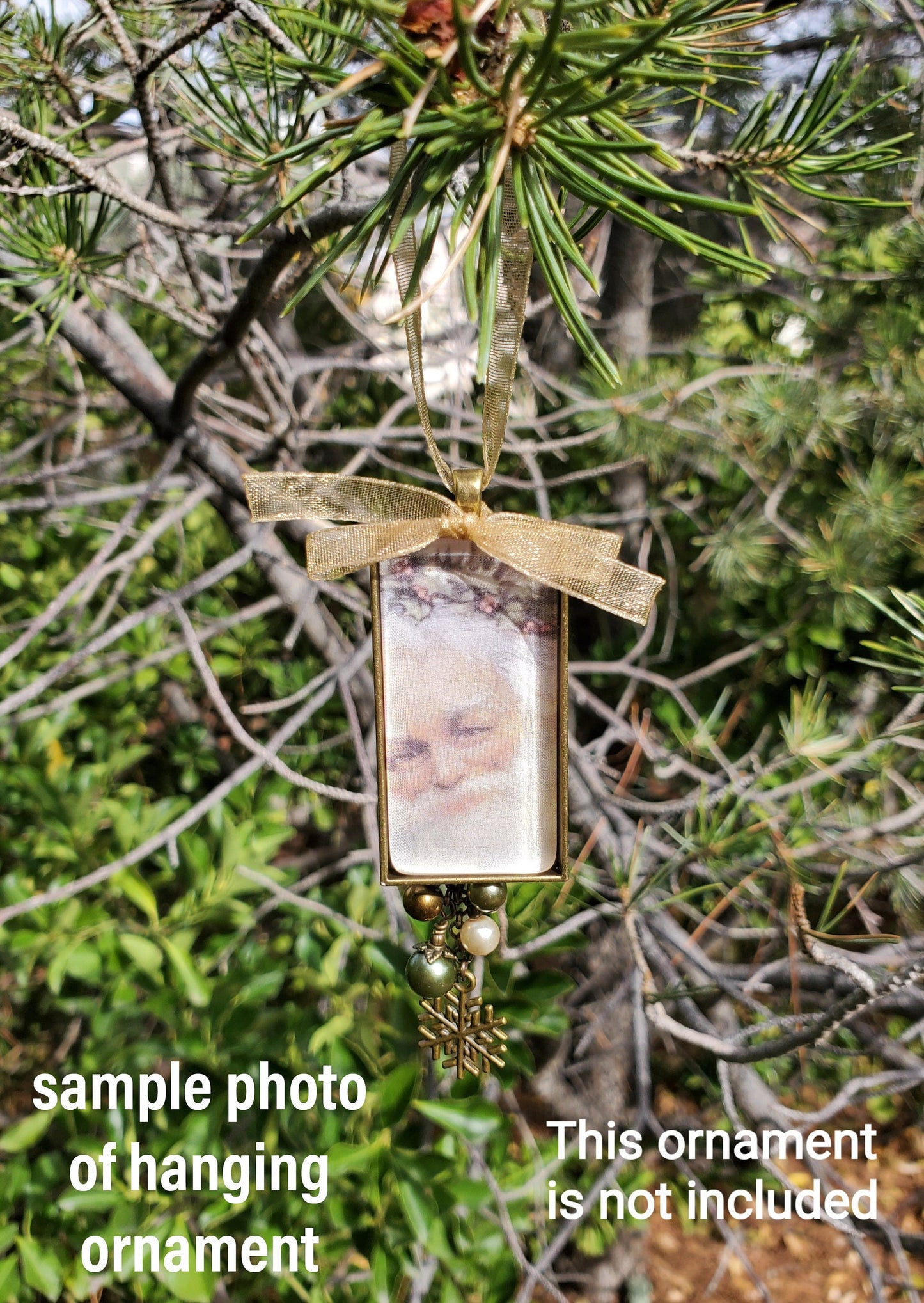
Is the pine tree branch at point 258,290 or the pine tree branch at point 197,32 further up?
the pine tree branch at point 197,32

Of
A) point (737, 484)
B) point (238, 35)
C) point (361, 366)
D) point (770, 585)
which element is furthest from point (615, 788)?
point (238, 35)

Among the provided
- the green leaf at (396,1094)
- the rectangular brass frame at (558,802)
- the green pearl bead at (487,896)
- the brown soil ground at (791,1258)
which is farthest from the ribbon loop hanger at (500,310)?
the brown soil ground at (791,1258)

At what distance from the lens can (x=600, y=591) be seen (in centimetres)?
45

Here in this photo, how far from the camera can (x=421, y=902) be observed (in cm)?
50

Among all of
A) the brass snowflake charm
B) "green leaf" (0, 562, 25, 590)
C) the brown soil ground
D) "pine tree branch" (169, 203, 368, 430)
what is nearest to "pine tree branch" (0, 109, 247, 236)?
"pine tree branch" (169, 203, 368, 430)

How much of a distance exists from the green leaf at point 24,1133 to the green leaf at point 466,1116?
41cm

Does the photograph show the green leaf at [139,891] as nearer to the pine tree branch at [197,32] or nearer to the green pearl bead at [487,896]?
the green pearl bead at [487,896]

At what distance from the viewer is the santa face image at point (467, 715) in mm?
466

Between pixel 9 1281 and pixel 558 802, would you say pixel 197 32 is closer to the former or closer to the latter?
pixel 558 802

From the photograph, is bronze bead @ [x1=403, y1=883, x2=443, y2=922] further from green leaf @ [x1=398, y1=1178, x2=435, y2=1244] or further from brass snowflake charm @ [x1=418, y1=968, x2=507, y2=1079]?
green leaf @ [x1=398, y1=1178, x2=435, y2=1244]

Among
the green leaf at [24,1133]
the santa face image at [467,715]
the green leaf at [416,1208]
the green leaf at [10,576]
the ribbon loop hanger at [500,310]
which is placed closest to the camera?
the ribbon loop hanger at [500,310]

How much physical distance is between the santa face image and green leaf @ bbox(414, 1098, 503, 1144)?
13.2 inches

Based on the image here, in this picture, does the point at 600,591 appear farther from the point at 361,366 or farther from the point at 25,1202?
the point at 25,1202

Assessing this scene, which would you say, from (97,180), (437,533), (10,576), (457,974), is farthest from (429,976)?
(10,576)
